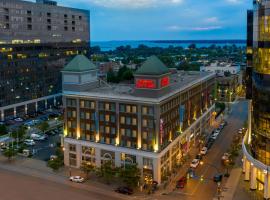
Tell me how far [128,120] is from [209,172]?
2090 centimetres

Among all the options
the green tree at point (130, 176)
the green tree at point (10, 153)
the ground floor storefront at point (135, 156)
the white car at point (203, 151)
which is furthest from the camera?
the white car at point (203, 151)

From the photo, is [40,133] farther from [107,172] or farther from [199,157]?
[199,157]

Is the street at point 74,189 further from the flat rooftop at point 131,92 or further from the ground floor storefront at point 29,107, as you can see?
the ground floor storefront at point 29,107

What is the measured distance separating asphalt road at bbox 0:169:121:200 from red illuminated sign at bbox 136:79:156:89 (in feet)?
72.9

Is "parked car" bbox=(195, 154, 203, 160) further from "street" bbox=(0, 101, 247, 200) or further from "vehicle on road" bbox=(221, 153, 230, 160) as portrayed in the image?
"vehicle on road" bbox=(221, 153, 230, 160)

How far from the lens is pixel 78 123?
8006 cm

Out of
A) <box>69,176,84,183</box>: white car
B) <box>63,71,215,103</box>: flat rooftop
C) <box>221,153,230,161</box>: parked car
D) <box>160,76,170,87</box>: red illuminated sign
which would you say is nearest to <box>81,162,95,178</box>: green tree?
<box>69,176,84,183</box>: white car

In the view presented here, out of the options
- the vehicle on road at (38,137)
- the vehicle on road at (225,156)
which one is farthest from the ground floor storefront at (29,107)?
the vehicle on road at (225,156)

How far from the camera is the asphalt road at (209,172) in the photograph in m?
65.2

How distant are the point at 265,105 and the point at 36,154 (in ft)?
183

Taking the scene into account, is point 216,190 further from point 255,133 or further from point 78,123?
point 78,123

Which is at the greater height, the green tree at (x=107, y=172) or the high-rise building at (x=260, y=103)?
the high-rise building at (x=260, y=103)

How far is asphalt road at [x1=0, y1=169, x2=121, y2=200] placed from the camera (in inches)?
2522

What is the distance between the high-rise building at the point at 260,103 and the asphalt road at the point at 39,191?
26644mm
